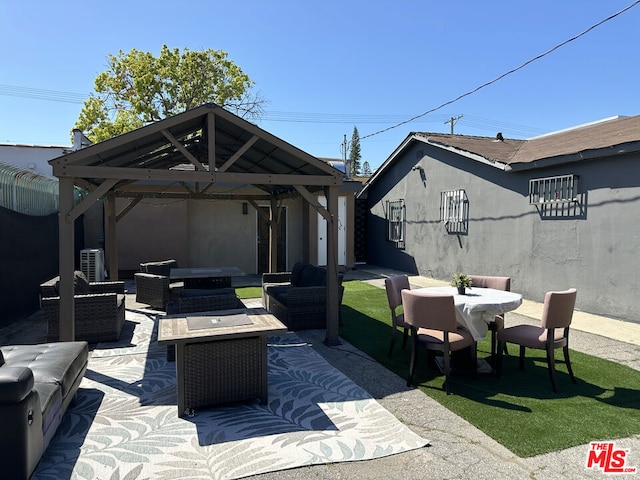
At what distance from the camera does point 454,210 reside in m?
11.2

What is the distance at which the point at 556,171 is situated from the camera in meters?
7.93

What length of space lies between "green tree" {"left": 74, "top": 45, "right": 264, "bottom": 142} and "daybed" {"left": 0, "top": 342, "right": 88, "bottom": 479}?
1968 centimetres

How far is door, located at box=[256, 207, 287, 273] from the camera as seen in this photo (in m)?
13.0

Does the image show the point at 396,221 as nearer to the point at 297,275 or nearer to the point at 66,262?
the point at 297,275

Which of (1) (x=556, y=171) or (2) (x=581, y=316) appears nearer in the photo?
(2) (x=581, y=316)

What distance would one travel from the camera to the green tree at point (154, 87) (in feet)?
67.4

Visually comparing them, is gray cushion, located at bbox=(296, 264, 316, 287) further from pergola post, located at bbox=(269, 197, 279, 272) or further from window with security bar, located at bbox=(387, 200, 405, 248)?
window with security bar, located at bbox=(387, 200, 405, 248)

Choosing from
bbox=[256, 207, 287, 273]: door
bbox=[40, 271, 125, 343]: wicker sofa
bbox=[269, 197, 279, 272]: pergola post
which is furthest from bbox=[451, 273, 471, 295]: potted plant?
bbox=[256, 207, 287, 273]: door

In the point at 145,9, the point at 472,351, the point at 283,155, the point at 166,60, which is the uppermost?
the point at 166,60

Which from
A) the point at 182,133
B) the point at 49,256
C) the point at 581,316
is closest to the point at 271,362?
the point at 182,133

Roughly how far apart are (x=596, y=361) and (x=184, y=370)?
4.66 metres

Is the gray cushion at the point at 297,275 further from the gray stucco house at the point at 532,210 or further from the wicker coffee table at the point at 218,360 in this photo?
the gray stucco house at the point at 532,210

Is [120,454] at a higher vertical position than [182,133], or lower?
lower

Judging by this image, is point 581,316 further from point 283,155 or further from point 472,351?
point 283,155
